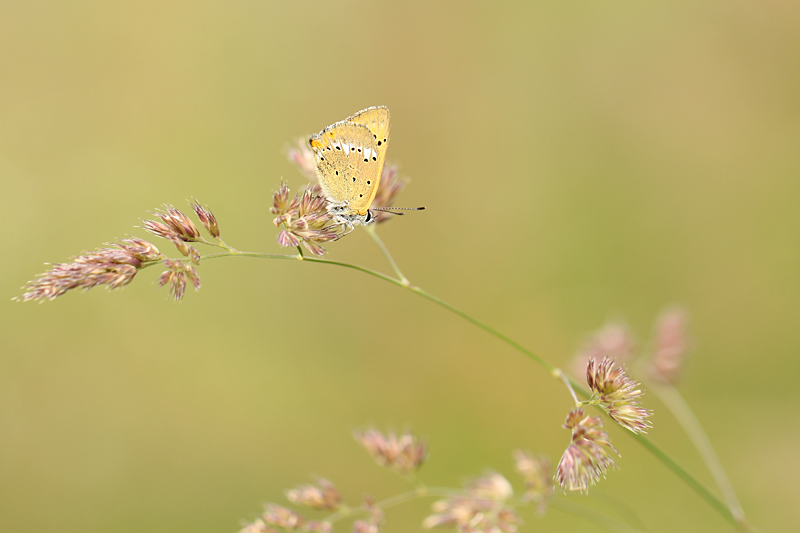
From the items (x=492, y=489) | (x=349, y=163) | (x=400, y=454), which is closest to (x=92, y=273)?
(x=349, y=163)

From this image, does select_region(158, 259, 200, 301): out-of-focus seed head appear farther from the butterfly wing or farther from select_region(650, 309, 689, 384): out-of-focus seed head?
select_region(650, 309, 689, 384): out-of-focus seed head

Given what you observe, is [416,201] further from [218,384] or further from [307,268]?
[218,384]

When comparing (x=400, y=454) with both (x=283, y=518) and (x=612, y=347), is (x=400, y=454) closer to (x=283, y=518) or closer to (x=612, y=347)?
(x=283, y=518)

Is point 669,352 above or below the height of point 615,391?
above

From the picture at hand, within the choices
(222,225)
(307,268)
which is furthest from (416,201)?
(222,225)

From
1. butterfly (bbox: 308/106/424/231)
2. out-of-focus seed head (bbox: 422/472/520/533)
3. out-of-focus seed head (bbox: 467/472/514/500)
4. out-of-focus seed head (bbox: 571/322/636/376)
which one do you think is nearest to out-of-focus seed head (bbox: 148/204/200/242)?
butterfly (bbox: 308/106/424/231)

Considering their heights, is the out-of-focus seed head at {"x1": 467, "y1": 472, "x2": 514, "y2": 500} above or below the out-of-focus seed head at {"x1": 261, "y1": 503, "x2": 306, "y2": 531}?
above
